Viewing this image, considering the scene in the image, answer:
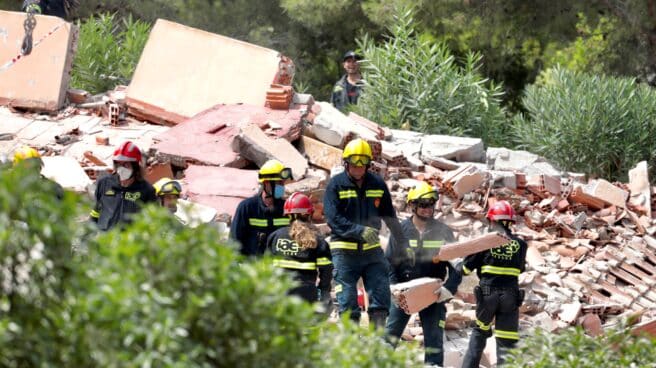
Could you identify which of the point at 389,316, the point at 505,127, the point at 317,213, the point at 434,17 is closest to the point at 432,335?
the point at 389,316


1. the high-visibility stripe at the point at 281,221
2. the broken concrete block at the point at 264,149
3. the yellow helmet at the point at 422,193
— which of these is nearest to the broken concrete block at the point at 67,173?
the broken concrete block at the point at 264,149

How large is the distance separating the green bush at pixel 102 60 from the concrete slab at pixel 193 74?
125cm

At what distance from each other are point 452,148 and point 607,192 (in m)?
1.87

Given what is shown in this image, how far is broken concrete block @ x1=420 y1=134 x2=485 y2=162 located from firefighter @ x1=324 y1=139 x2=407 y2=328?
175 inches

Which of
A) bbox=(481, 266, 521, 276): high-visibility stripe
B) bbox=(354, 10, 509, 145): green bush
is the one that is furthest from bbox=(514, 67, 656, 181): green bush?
bbox=(481, 266, 521, 276): high-visibility stripe

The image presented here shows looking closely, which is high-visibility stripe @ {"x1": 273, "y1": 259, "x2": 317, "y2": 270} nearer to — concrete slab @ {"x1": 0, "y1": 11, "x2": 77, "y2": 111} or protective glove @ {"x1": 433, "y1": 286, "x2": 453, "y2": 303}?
protective glove @ {"x1": 433, "y1": 286, "x2": 453, "y2": 303}

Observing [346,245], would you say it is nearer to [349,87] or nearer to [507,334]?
[507,334]

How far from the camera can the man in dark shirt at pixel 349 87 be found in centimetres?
1739

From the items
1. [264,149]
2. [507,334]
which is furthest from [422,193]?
[264,149]

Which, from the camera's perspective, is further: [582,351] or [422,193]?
[422,193]

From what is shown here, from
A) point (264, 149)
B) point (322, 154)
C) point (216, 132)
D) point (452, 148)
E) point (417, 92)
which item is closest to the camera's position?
point (264, 149)

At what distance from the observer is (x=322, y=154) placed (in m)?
14.2

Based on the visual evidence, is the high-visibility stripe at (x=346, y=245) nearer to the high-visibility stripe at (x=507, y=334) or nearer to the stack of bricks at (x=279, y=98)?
the high-visibility stripe at (x=507, y=334)

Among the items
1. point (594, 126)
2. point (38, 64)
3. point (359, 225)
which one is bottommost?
point (38, 64)
